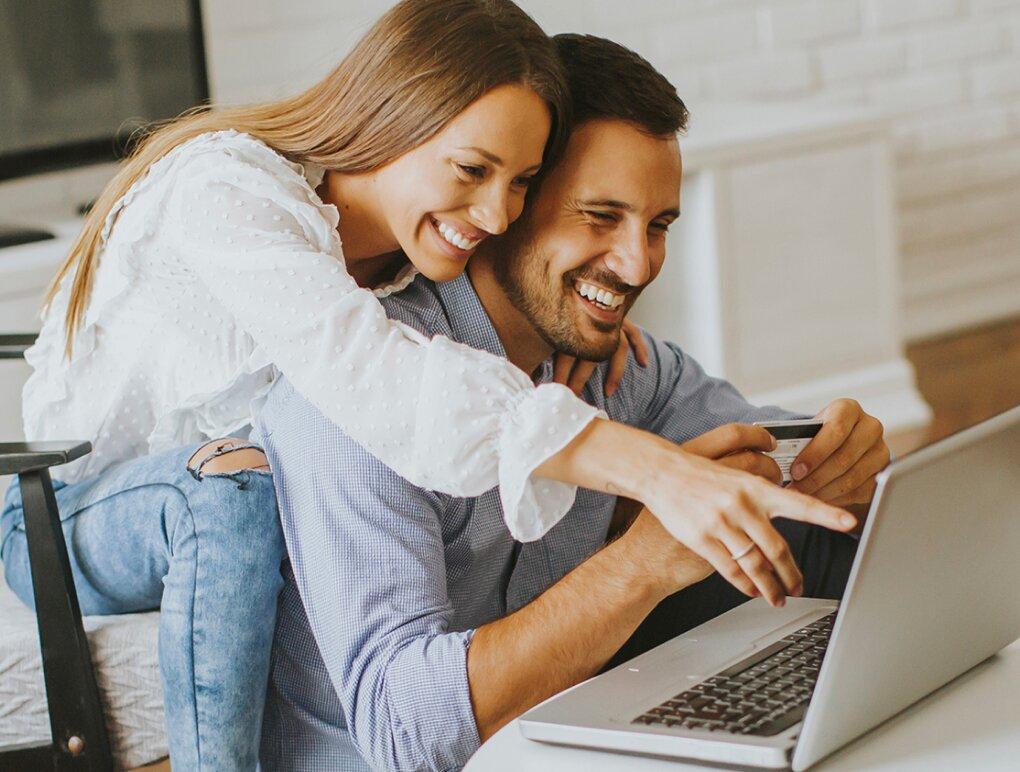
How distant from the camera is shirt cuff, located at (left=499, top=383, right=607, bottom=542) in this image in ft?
3.43

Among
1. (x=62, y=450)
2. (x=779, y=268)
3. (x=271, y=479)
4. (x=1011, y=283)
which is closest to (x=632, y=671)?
(x=271, y=479)

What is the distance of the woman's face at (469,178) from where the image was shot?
1.47 meters

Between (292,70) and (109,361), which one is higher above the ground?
(292,70)

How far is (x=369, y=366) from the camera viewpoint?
3.79 ft

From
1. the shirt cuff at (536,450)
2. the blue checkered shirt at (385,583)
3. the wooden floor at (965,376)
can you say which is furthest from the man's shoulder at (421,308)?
the wooden floor at (965,376)

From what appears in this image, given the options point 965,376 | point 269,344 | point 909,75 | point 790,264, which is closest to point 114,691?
point 269,344

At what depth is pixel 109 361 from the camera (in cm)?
173

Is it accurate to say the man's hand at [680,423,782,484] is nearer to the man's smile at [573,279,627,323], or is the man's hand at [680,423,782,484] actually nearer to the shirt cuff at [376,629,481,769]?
the shirt cuff at [376,629,481,769]

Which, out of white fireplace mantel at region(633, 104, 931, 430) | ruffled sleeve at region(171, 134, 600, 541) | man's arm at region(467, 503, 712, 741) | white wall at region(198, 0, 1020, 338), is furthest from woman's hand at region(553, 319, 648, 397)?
white wall at region(198, 0, 1020, 338)

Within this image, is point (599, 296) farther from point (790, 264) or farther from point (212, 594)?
→ point (790, 264)

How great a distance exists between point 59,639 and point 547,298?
0.60m

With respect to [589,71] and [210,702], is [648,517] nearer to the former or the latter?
[210,702]

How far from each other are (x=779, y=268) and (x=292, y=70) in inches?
48.0

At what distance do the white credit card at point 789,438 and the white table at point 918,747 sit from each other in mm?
258
